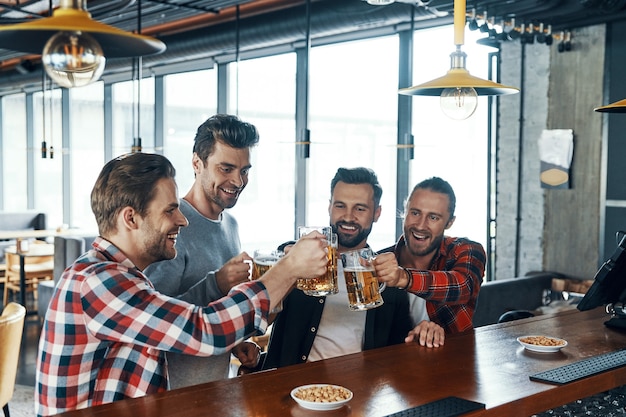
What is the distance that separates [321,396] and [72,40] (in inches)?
42.0

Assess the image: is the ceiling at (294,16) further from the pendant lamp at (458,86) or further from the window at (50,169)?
the window at (50,169)

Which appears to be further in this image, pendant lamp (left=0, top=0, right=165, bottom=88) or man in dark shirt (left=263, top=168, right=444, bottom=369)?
man in dark shirt (left=263, top=168, right=444, bottom=369)

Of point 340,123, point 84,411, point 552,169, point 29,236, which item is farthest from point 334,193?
point 29,236

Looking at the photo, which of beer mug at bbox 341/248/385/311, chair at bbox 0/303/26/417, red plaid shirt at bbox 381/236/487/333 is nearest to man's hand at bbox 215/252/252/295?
beer mug at bbox 341/248/385/311

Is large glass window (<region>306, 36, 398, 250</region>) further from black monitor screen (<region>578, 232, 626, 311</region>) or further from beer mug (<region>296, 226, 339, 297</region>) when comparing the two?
beer mug (<region>296, 226, 339, 297</region>)

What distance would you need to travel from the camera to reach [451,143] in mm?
6355

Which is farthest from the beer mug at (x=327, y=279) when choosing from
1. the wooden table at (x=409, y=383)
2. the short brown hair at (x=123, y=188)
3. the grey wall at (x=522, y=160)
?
the grey wall at (x=522, y=160)

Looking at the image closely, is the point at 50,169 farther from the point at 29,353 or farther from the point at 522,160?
the point at 522,160

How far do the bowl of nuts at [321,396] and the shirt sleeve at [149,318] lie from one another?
0.23m

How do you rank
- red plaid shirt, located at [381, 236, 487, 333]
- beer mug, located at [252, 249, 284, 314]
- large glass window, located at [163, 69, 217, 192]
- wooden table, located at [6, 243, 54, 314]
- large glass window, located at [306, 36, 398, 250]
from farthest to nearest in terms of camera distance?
large glass window, located at [163, 69, 217, 192] < wooden table, located at [6, 243, 54, 314] < large glass window, located at [306, 36, 398, 250] < red plaid shirt, located at [381, 236, 487, 333] < beer mug, located at [252, 249, 284, 314]

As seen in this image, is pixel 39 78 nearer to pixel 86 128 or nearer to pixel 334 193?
pixel 86 128

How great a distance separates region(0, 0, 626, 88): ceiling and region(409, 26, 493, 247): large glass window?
268 millimetres

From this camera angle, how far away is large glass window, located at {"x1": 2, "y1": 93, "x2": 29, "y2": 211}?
13.5m

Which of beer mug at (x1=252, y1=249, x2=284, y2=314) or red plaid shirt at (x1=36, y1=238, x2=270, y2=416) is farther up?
beer mug at (x1=252, y1=249, x2=284, y2=314)
